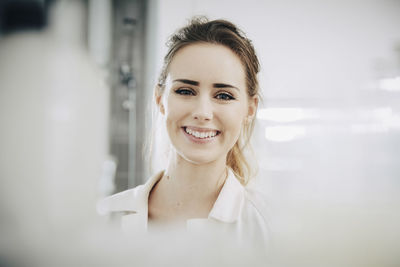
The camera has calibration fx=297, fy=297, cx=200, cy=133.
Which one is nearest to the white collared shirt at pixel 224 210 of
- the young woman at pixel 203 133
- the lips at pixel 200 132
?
the young woman at pixel 203 133

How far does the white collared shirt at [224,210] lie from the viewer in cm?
47

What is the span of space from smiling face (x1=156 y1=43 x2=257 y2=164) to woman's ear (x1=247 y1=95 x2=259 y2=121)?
0.19 feet

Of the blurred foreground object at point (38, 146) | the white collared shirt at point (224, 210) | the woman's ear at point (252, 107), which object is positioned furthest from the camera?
the woman's ear at point (252, 107)

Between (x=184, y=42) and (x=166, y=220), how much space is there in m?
0.34

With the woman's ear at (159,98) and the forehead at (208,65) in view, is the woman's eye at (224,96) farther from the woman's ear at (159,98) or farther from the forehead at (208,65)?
the woman's ear at (159,98)

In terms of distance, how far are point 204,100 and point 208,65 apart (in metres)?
0.06

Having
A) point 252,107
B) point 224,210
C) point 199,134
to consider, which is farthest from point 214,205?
point 252,107

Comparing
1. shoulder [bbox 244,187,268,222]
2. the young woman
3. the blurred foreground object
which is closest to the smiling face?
the young woman

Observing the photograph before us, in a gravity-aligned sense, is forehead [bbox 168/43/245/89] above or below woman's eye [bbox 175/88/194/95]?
above

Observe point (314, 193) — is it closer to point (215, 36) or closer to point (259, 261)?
point (259, 261)

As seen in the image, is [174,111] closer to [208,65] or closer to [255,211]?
[208,65]

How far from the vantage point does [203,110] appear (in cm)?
49

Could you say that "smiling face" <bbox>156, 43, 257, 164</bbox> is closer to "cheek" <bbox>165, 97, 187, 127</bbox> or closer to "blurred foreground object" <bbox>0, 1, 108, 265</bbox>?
"cheek" <bbox>165, 97, 187, 127</bbox>

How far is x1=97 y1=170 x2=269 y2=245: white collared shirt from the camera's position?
47cm
